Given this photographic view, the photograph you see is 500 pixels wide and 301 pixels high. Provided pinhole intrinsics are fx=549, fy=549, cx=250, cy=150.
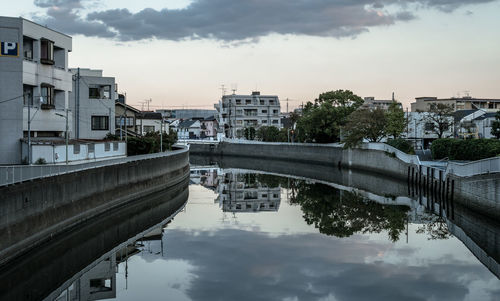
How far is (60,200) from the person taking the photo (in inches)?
965

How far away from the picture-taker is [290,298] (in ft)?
56.5

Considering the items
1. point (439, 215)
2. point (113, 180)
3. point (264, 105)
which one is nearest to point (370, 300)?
point (439, 215)

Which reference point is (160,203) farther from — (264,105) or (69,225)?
(264,105)

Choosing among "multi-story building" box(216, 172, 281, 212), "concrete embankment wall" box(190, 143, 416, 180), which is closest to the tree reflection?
"multi-story building" box(216, 172, 281, 212)

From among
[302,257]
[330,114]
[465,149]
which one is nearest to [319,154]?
[330,114]

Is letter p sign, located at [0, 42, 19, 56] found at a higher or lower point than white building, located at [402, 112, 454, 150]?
higher

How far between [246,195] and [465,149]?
721 inches

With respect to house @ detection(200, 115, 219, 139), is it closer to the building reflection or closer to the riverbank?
the riverbank

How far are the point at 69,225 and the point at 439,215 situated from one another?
2105 cm

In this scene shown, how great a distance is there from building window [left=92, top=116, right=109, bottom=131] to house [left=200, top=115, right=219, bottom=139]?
291 feet

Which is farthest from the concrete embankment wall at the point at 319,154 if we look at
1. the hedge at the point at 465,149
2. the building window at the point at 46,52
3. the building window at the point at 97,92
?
the building window at the point at 46,52

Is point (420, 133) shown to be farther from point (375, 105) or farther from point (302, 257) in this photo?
point (302, 257)

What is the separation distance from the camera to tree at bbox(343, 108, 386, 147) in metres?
64.3

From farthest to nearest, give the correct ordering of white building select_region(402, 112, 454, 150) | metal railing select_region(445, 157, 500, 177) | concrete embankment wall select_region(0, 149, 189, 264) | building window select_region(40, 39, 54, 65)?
white building select_region(402, 112, 454, 150) < building window select_region(40, 39, 54, 65) < metal railing select_region(445, 157, 500, 177) < concrete embankment wall select_region(0, 149, 189, 264)
